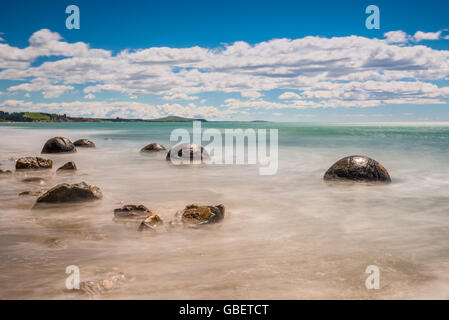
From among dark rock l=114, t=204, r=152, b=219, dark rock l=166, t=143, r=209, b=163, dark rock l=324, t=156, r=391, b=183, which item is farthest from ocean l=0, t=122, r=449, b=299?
dark rock l=166, t=143, r=209, b=163

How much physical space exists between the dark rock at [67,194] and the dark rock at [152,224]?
2295 mm

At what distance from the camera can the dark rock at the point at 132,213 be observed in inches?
240

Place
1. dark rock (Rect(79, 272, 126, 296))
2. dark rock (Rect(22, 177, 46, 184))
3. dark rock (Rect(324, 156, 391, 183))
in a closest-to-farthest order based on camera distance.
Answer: dark rock (Rect(79, 272, 126, 296)), dark rock (Rect(324, 156, 391, 183)), dark rock (Rect(22, 177, 46, 184))

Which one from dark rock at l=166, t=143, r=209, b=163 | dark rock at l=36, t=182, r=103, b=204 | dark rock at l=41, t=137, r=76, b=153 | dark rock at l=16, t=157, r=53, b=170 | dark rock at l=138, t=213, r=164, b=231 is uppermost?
dark rock at l=41, t=137, r=76, b=153

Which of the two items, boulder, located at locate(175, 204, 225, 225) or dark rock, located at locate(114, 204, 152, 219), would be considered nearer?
boulder, located at locate(175, 204, 225, 225)

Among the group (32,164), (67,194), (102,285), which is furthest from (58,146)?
(102,285)

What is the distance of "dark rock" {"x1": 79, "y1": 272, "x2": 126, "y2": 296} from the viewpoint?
346cm

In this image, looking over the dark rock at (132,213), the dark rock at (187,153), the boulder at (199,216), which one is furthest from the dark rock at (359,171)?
the dark rock at (187,153)

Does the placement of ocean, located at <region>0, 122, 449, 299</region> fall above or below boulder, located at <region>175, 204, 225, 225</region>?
below

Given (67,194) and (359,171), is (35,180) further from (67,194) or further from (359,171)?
(359,171)

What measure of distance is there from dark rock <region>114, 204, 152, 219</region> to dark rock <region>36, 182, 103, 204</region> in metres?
1.30

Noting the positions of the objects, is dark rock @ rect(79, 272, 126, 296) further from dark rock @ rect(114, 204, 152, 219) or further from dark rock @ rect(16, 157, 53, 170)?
dark rock @ rect(16, 157, 53, 170)

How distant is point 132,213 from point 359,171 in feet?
21.0
